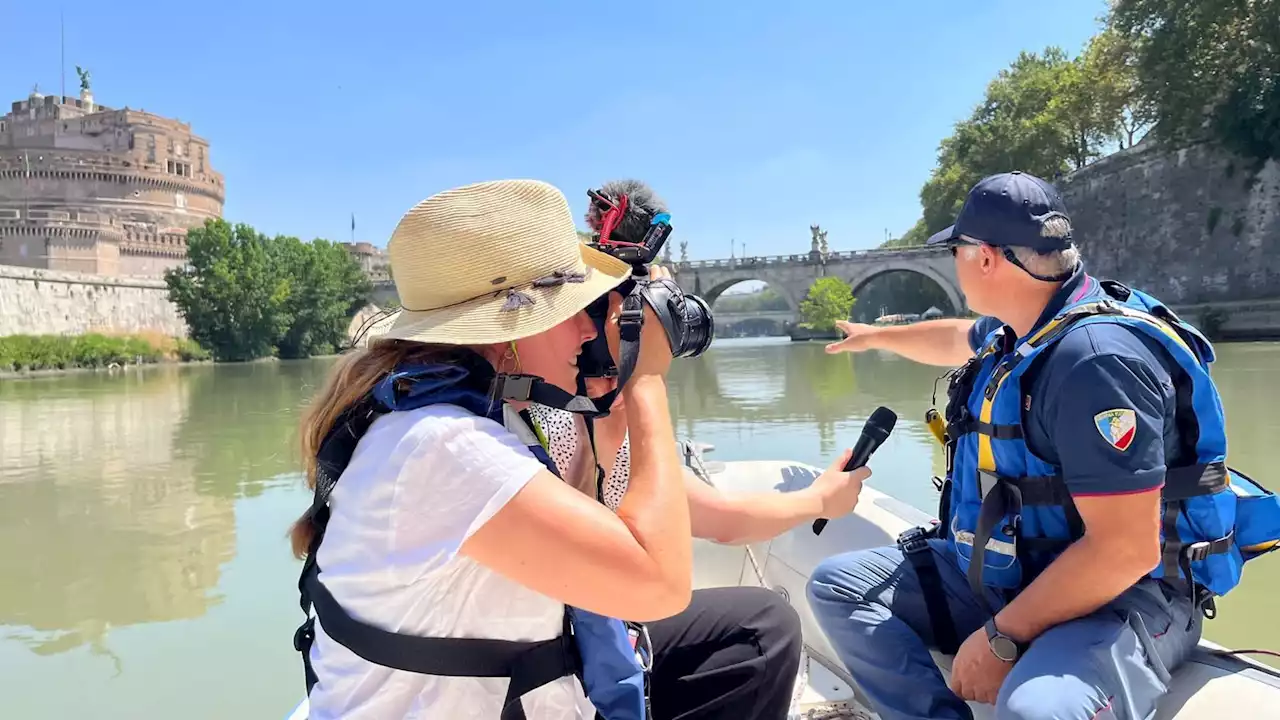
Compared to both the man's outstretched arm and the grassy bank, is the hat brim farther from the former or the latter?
the grassy bank

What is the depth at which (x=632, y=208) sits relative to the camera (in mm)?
2176

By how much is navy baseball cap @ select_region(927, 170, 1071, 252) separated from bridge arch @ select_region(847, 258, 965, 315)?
38883 mm

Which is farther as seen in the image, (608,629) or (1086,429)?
(1086,429)

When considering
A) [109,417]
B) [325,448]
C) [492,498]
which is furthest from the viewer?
[109,417]

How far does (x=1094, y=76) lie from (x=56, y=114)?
5530 cm

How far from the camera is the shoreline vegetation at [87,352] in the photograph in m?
Answer: 26.2

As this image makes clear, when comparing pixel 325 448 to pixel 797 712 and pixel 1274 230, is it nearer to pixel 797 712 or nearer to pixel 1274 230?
pixel 797 712

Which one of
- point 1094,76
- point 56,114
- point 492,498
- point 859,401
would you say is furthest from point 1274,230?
point 56,114

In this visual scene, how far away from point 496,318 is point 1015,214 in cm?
106

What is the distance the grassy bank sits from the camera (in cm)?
2625

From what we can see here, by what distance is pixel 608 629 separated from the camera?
110cm

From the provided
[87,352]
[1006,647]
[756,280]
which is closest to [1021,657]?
[1006,647]

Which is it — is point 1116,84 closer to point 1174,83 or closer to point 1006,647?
point 1174,83

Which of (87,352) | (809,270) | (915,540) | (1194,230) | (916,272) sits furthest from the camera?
(809,270)
